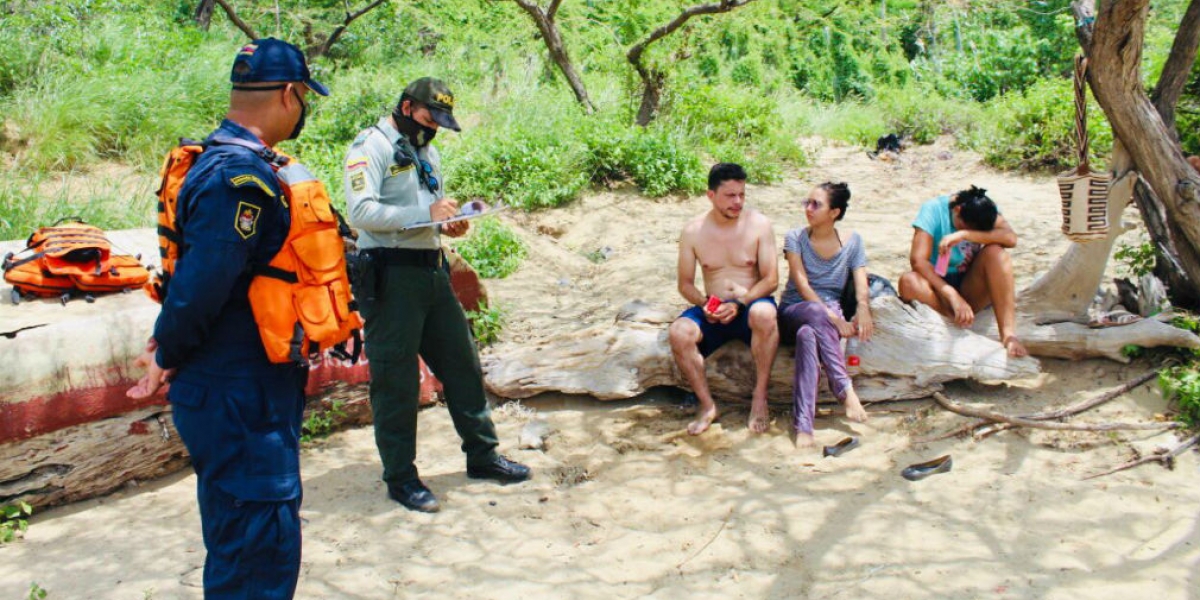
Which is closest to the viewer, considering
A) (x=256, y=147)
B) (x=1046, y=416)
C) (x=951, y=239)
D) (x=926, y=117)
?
(x=256, y=147)

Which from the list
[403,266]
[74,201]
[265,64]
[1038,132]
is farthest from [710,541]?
[1038,132]

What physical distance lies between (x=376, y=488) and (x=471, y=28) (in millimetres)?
11873

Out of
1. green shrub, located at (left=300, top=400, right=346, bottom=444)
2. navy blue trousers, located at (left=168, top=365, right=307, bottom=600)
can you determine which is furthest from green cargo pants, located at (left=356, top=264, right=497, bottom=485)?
navy blue trousers, located at (left=168, top=365, right=307, bottom=600)

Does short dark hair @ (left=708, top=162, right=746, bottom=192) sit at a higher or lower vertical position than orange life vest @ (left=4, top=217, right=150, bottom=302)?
higher

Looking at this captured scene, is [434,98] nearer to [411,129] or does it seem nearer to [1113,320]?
[411,129]

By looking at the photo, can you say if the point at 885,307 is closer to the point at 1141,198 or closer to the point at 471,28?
the point at 1141,198

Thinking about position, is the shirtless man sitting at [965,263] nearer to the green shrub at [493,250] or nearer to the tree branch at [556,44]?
the green shrub at [493,250]

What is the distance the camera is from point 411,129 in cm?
374

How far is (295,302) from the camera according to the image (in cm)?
237

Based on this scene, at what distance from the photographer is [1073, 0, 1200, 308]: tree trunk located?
398cm

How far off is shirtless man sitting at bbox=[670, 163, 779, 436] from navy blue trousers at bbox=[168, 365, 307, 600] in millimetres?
2487

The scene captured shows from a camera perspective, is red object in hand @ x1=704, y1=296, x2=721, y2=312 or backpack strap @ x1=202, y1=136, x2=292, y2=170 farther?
red object in hand @ x1=704, y1=296, x2=721, y2=312

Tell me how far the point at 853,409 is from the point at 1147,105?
1886mm

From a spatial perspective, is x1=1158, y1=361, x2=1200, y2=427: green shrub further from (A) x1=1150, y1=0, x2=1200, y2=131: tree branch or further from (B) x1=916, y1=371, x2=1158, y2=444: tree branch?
(A) x1=1150, y1=0, x2=1200, y2=131: tree branch
